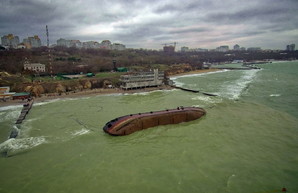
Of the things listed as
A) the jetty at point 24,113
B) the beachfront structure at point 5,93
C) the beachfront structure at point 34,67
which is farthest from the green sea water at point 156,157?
the beachfront structure at point 34,67

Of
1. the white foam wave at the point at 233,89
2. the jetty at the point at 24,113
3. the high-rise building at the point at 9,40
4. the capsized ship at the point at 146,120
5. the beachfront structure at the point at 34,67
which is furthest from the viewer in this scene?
the high-rise building at the point at 9,40

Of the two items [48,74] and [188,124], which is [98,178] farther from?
[48,74]

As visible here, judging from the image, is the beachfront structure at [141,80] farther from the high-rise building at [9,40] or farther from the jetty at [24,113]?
the high-rise building at [9,40]

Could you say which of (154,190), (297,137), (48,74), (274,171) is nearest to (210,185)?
(154,190)

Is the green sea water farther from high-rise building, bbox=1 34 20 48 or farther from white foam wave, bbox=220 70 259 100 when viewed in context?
high-rise building, bbox=1 34 20 48

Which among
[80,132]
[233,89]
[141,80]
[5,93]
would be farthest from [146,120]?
[5,93]

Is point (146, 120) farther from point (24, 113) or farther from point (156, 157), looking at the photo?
point (24, 113)
